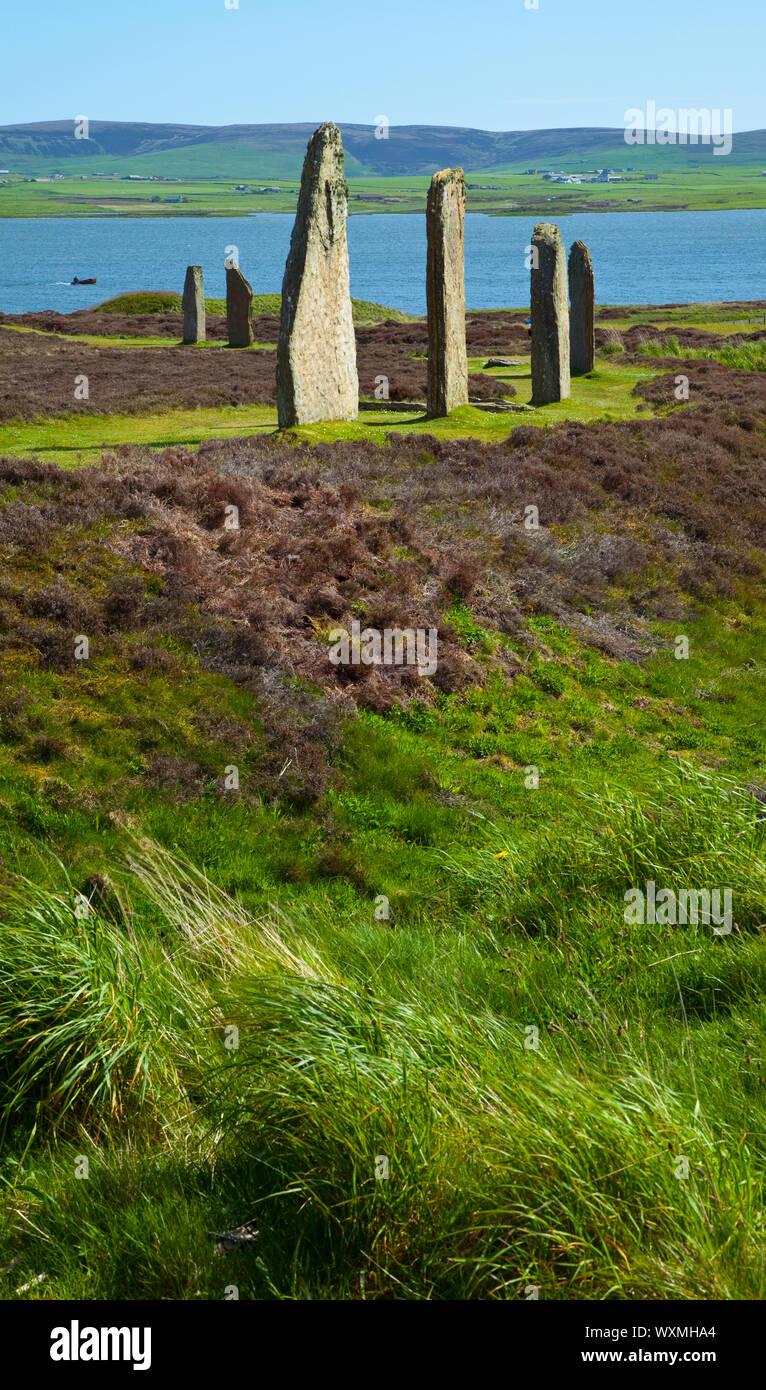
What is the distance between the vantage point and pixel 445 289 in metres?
23.9

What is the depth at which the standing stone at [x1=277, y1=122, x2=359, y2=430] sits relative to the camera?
20766 millimetres

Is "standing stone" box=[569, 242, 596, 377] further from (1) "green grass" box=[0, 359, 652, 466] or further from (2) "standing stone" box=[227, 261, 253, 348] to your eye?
(2) "standing stone" box=[227, 261, 253, 348]

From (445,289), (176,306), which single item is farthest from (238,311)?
(176,306)

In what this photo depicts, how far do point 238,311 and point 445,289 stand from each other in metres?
19.8

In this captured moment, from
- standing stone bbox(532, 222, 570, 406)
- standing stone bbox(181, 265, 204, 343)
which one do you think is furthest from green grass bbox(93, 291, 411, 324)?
standing stone bbox(532, 222, 570, 406)

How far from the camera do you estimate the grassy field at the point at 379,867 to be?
472cm

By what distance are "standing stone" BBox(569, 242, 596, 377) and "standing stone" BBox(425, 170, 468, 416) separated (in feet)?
25.2

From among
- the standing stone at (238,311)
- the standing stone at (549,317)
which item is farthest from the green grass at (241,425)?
the standing stone at (238,311)

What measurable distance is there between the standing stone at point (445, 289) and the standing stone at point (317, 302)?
2.42 meters

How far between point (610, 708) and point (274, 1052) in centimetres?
1023

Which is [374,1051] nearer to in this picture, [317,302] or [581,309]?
[317,302]

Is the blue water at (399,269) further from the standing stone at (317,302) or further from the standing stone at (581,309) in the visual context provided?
the standing stone at (317,302)

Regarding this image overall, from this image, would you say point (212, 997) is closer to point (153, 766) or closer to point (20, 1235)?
point (20, 1235)
